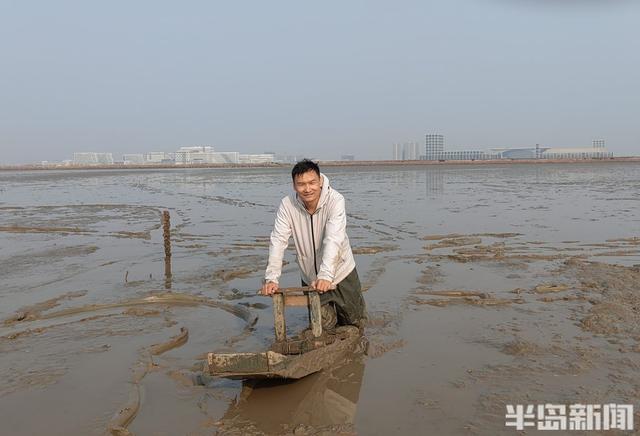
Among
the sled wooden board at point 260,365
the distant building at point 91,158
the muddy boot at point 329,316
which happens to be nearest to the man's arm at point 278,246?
the sled wooden board at point 260,365

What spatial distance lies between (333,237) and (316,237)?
315 millimetres

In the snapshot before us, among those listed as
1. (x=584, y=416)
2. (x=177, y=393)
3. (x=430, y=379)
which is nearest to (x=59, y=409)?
(x=177, y=393)

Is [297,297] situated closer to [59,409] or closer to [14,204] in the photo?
[59,409]

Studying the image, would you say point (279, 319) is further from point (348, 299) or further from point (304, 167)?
point (304, 167)

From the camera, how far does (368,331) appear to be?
18.7ft

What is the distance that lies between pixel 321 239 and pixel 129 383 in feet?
7.55

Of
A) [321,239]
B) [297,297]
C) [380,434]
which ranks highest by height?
[321,239]

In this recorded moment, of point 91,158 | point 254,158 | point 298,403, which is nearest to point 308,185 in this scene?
point 298,403

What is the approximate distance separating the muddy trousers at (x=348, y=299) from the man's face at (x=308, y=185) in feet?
3.59

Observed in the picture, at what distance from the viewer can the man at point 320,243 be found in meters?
4.57

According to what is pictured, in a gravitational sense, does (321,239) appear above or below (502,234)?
above

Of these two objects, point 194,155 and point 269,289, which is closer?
point 269,289

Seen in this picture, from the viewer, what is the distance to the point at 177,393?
4.29 m

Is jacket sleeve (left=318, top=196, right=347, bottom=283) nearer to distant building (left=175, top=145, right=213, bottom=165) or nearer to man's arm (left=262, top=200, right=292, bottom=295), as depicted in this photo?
man's arm (left=262, top=200, right=292, bottom=295)
